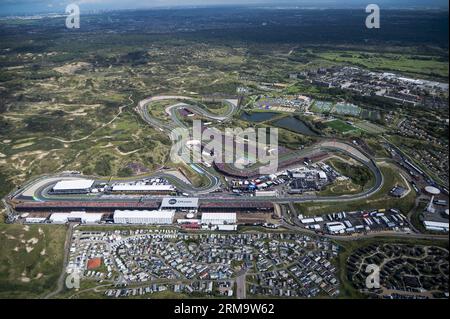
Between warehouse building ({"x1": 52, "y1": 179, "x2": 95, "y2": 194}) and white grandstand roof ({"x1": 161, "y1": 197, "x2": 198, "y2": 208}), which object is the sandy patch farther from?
white grandstand roof ({"x1": 161, "y1": 197, "x2": 198, "y2": 208})

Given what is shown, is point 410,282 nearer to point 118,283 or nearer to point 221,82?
point 118,283

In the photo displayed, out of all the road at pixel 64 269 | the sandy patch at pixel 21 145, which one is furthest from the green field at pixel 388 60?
the sandy patch at pixel 21 145

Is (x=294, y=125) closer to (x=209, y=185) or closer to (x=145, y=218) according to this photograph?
(x=209, y=185)

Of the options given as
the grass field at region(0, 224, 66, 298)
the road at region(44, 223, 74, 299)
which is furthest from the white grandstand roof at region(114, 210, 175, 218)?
the grass field at region(0, 224, 66, 298)
